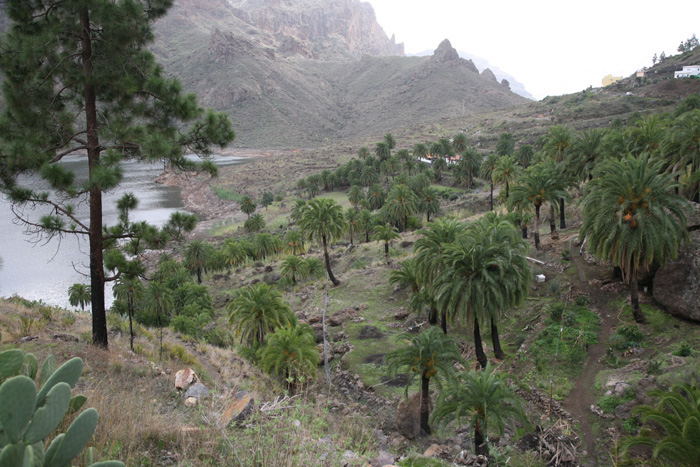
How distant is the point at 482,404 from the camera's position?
1247cm

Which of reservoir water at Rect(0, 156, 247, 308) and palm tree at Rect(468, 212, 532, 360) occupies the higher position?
palm tree at Rect(468, 212, 532, 360)

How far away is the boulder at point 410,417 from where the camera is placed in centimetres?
1595

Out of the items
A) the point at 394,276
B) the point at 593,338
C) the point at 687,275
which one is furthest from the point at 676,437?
the point at 394,276

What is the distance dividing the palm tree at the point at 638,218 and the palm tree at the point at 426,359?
9526mm

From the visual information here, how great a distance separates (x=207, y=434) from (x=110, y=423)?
52.4 inches

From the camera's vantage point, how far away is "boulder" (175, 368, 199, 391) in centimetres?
1037

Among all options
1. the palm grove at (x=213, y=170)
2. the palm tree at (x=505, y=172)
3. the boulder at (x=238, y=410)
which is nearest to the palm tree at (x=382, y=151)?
the palm tree at (x=505, y=172)

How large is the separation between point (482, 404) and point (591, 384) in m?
7.42

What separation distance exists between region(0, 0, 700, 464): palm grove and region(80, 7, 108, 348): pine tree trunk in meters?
0.04

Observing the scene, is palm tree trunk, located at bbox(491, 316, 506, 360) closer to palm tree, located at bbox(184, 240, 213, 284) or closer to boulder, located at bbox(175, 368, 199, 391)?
A: boulder, located at bbox(175, 368, 199, 391)

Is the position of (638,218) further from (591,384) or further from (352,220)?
(352,220)

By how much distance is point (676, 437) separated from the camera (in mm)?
9789

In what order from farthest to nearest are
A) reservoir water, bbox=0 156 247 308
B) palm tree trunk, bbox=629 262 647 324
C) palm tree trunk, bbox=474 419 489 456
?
reservoir water, bbox=0 156 247 308 < palm tree trunk, bbox=629 262 647 324 < palm tree trunk, bbox=474 419 489 456

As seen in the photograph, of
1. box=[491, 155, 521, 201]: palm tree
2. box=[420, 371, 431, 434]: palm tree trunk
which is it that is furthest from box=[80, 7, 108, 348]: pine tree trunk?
box=[491, 155, 521, 201]: palm tree
